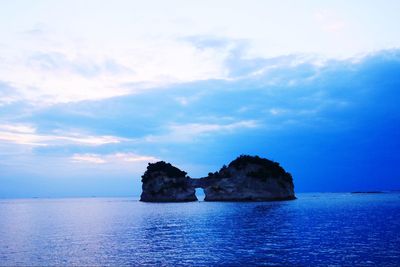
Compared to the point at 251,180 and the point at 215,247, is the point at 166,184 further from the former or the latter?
the point at 215,247

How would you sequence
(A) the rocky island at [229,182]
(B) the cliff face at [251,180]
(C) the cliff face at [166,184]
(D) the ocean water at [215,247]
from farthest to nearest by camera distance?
1. (C) the cliff face at [166,184]
2. (A) the rocky island at [229,182]
3. (B) the cliff face at [251,180]
4. (D) the ocean water at [215,247]

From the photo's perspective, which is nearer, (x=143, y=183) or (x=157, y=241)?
(x=157, y=241)

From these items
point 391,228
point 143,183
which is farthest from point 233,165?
point 391,228

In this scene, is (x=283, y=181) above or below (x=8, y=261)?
above

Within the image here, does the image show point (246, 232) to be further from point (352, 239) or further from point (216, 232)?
point (352, 239)

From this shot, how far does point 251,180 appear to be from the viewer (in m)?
152

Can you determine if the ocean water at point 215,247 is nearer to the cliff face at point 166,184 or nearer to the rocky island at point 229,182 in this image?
the rocky island at point 229,182

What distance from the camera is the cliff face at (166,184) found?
165 m

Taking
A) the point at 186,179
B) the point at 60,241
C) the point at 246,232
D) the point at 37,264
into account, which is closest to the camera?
the point at 37,264

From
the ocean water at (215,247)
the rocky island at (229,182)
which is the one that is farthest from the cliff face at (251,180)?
the ocean water at (215,247)

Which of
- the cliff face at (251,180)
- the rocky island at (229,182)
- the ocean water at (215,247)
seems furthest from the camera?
the rocky island at (229,182)

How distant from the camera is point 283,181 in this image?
16150 centimetres

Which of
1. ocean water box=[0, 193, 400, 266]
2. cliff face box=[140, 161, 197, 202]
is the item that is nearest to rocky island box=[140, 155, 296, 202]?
cliff face box=[140, 161, 197, 202]

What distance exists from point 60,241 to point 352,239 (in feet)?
112
